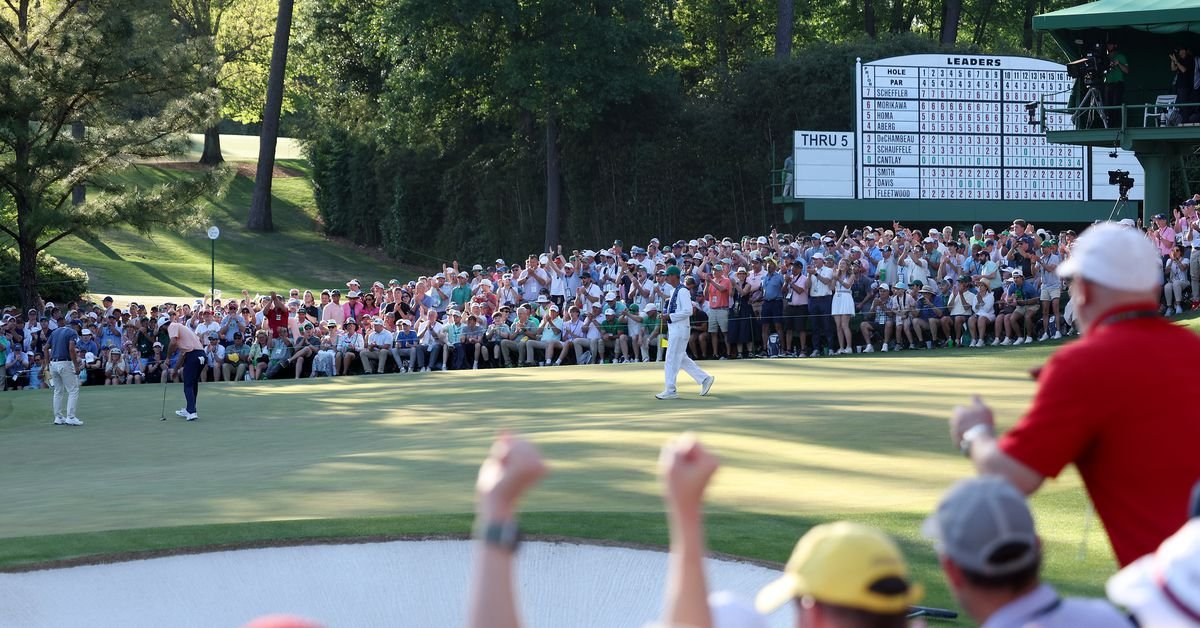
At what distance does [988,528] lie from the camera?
3055 millimetres

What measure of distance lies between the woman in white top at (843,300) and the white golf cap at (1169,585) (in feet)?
73.9

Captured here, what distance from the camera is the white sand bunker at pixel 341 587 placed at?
340 inches

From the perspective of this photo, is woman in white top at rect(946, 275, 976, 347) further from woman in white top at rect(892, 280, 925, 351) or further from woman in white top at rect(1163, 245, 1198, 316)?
woman in white top at rect(1163, 245, 1198, 316)

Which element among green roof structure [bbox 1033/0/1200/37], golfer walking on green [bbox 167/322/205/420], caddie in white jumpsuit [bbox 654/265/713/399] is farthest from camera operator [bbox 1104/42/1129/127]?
golfer walking on green [bbox 167/322/205/420]

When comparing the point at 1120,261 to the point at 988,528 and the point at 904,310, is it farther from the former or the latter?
the point at 904,310

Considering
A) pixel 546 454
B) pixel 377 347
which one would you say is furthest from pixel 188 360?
pixel 546 454

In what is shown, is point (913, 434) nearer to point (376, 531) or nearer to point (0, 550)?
point (376, 531)

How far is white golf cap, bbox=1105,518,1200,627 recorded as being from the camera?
9.41 feet

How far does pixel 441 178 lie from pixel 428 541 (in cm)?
4220

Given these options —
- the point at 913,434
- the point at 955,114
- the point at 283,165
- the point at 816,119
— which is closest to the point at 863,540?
the point at 913,434

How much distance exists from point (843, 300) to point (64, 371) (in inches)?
541

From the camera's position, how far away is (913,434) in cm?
1416

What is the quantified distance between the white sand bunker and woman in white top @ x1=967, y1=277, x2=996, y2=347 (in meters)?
17.7

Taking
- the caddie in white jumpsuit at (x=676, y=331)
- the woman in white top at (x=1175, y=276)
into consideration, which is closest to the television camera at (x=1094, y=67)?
the woman in white top at (x=1175, y=276)
